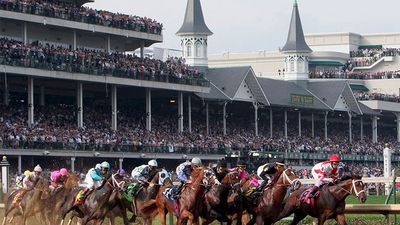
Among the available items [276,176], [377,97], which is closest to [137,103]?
[377,97]

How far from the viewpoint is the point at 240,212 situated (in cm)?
2505

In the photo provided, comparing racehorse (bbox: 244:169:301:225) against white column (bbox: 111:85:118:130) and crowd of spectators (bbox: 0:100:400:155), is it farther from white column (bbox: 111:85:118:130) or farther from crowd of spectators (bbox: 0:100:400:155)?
white column (bbox: 111:85:118:130)

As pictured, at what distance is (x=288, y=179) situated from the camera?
24.0m

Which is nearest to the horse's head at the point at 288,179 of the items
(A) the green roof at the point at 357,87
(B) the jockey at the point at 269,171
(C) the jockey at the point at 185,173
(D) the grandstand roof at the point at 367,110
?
(B) the jockey at the point at 269,171

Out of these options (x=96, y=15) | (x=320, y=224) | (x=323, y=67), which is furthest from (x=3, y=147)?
(x=323, y=67)

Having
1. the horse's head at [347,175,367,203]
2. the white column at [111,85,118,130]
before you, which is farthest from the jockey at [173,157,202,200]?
the white column at [111,85,118,130]

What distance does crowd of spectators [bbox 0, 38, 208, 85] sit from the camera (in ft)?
166

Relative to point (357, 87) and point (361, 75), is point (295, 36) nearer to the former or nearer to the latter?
point (357, 87)

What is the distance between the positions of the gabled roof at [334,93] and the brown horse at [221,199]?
172 ft

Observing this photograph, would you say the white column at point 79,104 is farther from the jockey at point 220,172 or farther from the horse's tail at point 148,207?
the jockey at point 220,172

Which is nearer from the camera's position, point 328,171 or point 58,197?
point 328,171

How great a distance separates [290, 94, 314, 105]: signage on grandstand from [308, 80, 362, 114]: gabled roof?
1.84m

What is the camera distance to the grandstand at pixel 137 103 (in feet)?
168

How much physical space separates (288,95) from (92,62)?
22105 mm
